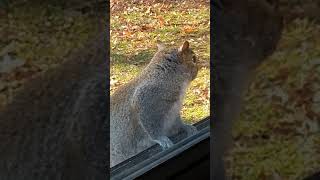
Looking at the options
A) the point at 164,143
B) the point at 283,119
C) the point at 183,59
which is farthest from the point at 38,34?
the point at 183,59

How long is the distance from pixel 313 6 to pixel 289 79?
155 millimetres

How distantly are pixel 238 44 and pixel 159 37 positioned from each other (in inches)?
266

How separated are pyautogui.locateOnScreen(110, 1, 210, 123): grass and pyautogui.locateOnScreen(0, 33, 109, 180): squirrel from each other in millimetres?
3655

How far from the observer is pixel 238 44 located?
157 centimetres

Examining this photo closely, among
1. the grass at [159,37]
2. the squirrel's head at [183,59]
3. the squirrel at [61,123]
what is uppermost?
the squirrel at [61,123]

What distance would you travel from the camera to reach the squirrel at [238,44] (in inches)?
61.5

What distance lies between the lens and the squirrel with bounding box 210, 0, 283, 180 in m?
1.56

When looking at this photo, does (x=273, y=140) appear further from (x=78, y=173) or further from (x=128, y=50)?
(x=128, y=50)

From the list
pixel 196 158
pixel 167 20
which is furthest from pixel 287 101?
pixel 167 20

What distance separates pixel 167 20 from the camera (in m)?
9.13

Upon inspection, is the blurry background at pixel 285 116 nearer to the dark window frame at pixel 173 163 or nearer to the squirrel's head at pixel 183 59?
the dark window frame at pixel 173 163

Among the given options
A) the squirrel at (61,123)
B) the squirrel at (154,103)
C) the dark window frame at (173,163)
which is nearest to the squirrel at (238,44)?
the squirrel at (61,123)

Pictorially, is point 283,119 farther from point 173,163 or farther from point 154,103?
point 154,103

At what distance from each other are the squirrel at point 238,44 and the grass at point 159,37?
3.69m
